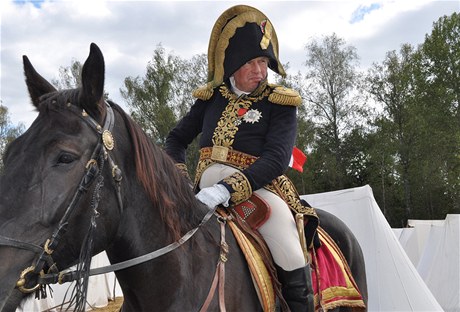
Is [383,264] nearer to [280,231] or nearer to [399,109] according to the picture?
[280,231]

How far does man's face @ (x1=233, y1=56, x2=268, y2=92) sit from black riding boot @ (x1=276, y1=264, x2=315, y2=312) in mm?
1278

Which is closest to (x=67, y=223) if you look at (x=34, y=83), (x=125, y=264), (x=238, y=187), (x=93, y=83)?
(x=125, y=264)

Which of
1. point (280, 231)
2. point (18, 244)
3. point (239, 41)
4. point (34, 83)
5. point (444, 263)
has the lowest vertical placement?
point (444, 263)

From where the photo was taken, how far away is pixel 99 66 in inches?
83.9

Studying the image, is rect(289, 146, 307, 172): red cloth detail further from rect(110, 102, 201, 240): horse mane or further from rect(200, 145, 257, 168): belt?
rect(110, 102, 201, 240): horse mane

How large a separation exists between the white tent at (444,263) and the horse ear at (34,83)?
32.2ft

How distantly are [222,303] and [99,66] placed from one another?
1.39 m

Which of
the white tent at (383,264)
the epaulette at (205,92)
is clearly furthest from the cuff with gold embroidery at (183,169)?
the white tent at (383,264)

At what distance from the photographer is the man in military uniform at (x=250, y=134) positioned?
10.0 feet

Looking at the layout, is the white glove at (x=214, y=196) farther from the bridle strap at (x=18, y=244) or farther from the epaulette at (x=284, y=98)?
the bridle strap at (x=18, y=244)

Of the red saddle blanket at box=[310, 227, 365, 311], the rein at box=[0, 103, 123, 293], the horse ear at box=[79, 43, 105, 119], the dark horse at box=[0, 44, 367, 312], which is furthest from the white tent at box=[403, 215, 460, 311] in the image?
the horse ear at box=[79, 43, 105, 119]

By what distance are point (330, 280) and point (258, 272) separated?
1.03 metres

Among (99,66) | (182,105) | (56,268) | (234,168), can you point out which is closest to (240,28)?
(234,168)

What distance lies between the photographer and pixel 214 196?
283 centimetres
